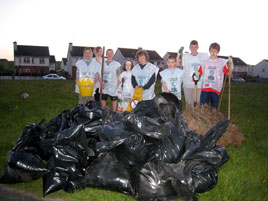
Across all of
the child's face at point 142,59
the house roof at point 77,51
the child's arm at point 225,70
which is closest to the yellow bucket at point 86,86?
the child's face at point 142,59

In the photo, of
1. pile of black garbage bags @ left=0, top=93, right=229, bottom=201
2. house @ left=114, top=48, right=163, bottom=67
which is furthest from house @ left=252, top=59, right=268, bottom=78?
pile of black garbage bags @ left=0, top=93, right=229, bottom=201

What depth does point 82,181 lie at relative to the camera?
2895 mm

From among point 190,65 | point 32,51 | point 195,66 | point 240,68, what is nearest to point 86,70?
point 190,65

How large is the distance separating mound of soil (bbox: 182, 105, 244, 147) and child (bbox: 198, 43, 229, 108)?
31.4 inches

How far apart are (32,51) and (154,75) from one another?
61516 mm

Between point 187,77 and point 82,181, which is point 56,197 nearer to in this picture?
point 82,181

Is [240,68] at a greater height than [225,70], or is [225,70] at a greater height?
[240,68]

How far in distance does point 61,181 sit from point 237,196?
2209 mm

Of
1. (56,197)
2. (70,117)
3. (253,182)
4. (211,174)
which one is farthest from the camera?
(70,117)

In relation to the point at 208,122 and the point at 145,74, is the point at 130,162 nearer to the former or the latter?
the point at 208,122

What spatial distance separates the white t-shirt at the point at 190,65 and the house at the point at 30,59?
191 ft

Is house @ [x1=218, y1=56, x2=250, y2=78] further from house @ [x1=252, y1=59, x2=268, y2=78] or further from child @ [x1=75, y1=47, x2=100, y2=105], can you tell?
child @ [x1=75, y1=47, x2=100, y2=105]

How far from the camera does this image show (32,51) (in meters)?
59.8

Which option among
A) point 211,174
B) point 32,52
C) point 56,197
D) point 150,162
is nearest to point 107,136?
point 150,162
